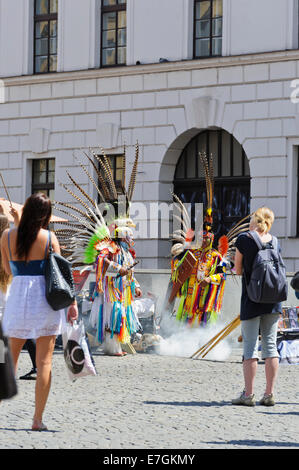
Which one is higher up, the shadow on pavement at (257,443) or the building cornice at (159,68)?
the building cornice at (159,68)

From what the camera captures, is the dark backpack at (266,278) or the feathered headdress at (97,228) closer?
the dark backpack at (266,278)

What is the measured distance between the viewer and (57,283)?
803cm

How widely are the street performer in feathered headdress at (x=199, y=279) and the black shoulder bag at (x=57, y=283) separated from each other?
662cm

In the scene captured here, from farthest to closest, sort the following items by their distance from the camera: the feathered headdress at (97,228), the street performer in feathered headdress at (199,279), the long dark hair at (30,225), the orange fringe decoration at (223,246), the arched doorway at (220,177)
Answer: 1. the arched doorway at (220,177)
2. the orange fringe decoration at (223,246)
3. the street performer in feathered headdress at (199,279)
4. the feathered headdress at (97,228)
5. the long dark hair at (30,225)

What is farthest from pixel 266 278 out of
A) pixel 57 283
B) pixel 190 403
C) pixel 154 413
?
pixel 57 283

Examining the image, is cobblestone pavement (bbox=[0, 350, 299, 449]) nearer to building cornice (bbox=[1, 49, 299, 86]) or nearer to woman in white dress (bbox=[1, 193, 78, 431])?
woman in white dress (bbox=[1, 193, 78, 431])

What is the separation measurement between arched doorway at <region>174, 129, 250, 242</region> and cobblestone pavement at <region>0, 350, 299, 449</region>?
1111 centimetres

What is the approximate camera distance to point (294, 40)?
75.2ft

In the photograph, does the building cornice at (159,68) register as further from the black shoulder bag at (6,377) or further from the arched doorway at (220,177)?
the black shoulder bag at (6,377)

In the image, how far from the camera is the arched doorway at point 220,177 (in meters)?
24.1
